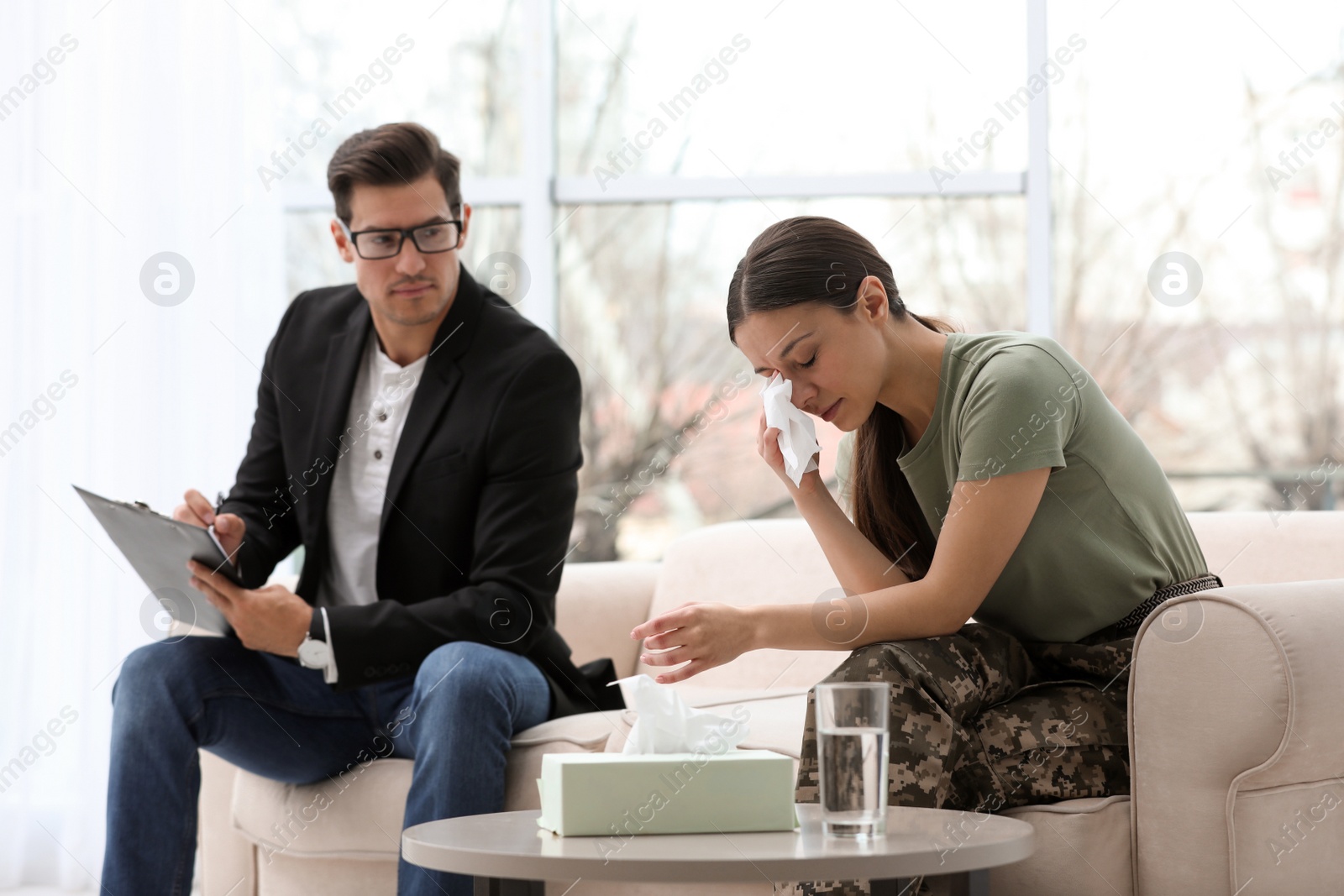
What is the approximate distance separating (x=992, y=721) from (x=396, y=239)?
3.48 ft

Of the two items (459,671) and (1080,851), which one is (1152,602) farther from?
(459,671)

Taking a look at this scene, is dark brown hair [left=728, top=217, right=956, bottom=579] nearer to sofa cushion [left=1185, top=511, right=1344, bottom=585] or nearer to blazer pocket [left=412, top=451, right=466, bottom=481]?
blazer pocket [left=412, top=451, right=466, bottom=481]

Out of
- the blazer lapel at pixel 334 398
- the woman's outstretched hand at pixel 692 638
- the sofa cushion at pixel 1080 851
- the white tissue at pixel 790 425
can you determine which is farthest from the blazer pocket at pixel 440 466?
the sofa cushion at pixel 1080 851

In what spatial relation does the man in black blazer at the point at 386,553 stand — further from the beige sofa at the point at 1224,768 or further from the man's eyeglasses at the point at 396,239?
the beige sofa at the point at 1224,768

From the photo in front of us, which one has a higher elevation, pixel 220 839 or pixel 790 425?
pixel 790 425

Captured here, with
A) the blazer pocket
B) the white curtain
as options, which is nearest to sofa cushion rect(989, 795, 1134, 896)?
the blazer pocket

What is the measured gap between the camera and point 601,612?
2.27 m

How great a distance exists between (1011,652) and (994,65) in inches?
82.5

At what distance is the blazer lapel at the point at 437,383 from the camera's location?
1.76m

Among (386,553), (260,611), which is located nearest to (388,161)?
(386,553)

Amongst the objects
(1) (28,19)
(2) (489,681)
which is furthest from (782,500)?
(1) (28,19)

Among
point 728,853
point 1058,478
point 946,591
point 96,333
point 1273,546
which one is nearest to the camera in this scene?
point 728,853

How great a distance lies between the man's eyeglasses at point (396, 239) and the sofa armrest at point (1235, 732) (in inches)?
43.4

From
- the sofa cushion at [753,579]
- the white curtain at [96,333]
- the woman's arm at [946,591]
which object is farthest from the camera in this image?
the white curtain at [96,333]
